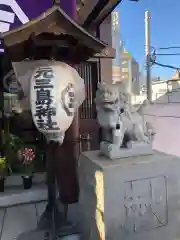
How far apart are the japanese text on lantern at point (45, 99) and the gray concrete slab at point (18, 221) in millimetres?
1726

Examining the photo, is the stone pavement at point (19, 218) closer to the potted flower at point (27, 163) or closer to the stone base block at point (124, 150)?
the potted flower at point (27, 163)

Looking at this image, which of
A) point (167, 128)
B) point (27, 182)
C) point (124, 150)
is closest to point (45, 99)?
point (124, 150)

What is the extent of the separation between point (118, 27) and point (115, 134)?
191 inches

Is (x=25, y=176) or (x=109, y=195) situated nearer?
(x=109, y=195)

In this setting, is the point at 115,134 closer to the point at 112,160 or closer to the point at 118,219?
the point at 112,160

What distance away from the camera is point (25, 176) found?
3.55 meters

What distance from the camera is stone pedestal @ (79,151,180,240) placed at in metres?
2.09

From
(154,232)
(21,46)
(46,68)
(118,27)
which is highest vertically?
(118,27)

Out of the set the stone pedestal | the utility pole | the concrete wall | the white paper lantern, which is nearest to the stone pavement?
the stone pedestal

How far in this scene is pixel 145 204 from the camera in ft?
7.25

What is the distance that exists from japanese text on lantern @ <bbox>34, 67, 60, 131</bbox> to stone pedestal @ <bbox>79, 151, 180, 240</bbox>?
603 millimetres

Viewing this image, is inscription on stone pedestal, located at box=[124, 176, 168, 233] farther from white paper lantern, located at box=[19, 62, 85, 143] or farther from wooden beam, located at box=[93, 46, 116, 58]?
wooden beam, located at box=[93, 46, 116, 58]

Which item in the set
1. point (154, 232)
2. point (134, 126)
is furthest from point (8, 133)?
point (154, 232)

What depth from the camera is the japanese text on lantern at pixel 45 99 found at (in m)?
2.10
